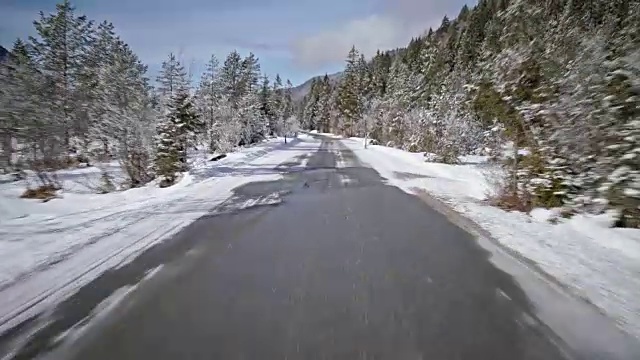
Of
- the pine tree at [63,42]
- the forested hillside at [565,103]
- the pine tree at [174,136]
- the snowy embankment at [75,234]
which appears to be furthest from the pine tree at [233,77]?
the forested hillside at [565,103]

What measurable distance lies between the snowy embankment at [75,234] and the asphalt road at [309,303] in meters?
0.37

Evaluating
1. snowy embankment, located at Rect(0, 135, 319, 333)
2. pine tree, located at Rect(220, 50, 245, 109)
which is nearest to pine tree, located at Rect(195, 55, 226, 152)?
pine tree, located at Rect(220, 50, 245, 109)

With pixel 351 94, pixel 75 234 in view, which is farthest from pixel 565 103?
pixel 351 94

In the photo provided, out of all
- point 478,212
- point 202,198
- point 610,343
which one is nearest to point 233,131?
point 202,198

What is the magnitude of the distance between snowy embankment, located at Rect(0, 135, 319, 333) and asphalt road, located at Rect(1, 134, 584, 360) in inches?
14.7

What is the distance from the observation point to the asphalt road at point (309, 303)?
3377 mm

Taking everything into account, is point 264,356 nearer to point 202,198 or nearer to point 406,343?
point 406,343

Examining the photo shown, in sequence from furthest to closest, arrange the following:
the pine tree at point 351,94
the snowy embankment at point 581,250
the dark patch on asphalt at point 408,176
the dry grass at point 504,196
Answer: the pine tree at point 351,94 → the dark patch on asphalt at point 408,176 → the dry grass at point 504,196 → the snowy embankment at point 581,250

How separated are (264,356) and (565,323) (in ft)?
9.13

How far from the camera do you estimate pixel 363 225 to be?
26.6 ft

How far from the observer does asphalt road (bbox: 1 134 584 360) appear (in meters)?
3.38

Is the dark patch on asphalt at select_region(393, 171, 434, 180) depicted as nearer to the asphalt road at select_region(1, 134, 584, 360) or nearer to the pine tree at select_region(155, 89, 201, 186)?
the pine tree at select_region(155, 89, 201, 186)

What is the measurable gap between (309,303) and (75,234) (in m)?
4.88

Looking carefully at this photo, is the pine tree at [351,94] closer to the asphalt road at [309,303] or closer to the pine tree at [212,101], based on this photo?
the pine tree at [212,101]
